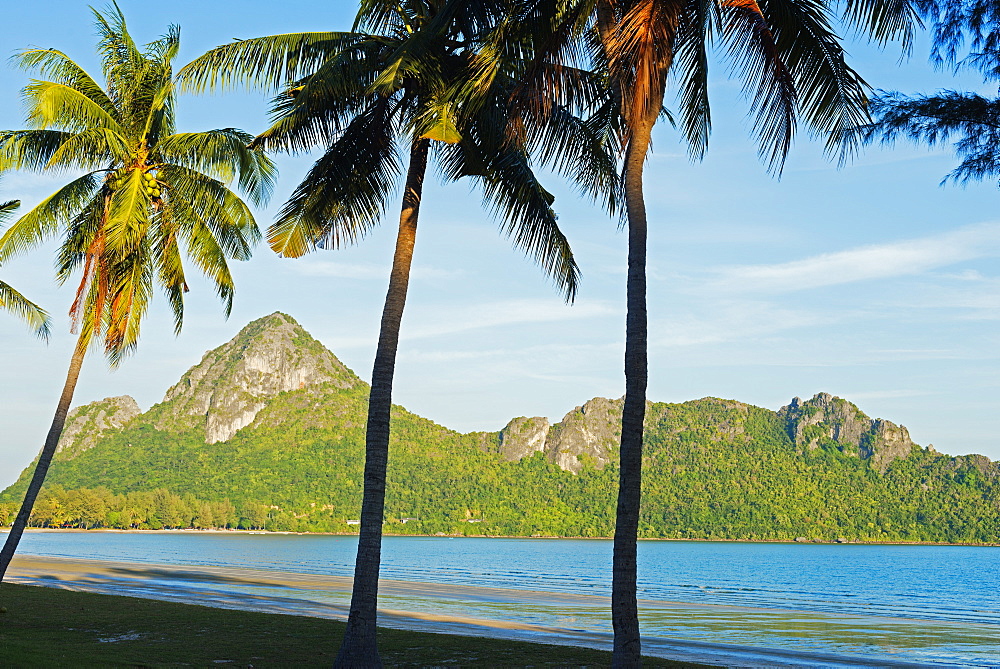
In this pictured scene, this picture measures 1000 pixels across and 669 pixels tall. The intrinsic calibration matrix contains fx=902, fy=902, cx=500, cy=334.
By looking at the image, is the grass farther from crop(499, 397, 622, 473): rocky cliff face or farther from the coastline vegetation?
crop(499, 397, 622, 473): rocky cliff face

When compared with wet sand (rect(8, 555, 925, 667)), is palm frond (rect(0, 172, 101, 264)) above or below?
above

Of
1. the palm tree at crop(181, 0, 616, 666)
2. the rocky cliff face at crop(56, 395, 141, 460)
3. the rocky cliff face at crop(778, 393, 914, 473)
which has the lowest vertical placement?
the palm tree at crop(181, 0, 616, 666)

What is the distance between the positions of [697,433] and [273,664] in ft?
586

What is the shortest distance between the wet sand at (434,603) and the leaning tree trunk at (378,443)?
7.58 metres

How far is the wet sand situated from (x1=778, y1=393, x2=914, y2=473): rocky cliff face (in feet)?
487

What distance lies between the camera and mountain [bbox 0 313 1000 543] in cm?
15425

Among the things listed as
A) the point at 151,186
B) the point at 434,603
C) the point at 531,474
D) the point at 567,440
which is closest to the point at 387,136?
the point at 151,186

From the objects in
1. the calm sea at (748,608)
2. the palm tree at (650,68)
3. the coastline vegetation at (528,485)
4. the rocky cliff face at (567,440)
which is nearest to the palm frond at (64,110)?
the palm tree at (650,68)

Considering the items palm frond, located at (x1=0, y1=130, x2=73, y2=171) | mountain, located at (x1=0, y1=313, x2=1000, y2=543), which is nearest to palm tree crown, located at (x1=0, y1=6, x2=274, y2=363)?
palm frond, located at (x1=0, y1=130, x2=73, y2=171)

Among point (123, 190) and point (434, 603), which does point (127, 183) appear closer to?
point (123, 190)

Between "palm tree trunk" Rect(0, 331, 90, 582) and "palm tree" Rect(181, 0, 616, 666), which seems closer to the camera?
"palm tree" Rect(181, 0, 616, 666)

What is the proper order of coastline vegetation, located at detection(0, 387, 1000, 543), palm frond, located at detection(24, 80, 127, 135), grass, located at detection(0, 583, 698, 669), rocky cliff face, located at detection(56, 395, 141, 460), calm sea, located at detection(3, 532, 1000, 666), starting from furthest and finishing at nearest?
rocky cliff face, located at detection(56, 395, 141, 460) < coastline vegetation, located at detection(0, 387, 1000, 543) < calm sea, located at detection(3, 532, 1000, 666) < palm frond, located at detection(24, 80, 127, 135) < grass, located at detection(0, 583, 698, 669)

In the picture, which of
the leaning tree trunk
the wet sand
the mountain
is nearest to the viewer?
the leaning tree trunk

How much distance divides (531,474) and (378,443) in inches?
6797
